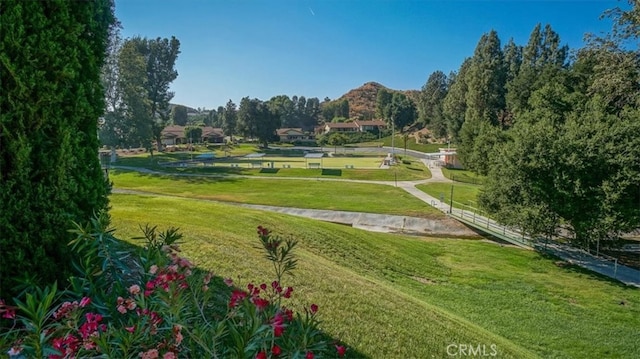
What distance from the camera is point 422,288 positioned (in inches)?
371

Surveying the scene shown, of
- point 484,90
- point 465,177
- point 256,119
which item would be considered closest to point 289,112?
point 256,119

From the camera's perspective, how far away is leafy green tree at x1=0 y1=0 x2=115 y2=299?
9.95 feet

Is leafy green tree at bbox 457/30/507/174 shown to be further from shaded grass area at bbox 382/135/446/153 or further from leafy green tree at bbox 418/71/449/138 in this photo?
leafy green tree at bbox 418/71/449/138

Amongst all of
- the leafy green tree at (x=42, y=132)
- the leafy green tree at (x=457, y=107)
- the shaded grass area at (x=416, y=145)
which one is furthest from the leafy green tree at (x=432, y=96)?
the leafy green tree at (x=42, y=132)

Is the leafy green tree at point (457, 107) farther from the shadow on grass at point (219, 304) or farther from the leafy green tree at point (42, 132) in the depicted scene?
the leafy green tree at point (42, 132)

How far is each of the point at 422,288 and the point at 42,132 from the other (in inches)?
352

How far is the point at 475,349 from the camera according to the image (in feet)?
15.6

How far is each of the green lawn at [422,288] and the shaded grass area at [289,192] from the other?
846 centimetres

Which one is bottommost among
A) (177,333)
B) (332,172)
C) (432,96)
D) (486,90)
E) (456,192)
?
(456,192)

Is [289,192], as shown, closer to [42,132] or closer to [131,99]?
[131,99]

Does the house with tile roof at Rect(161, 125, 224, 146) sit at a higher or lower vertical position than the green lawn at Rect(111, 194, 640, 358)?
higher

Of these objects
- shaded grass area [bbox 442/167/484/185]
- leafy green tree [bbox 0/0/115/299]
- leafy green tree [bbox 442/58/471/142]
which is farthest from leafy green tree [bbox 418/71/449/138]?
leafy green tree [bbox 0/0/115/299]

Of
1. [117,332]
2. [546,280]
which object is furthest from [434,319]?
[546,280]

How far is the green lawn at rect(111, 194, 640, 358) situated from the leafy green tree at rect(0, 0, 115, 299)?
89.2 inches
